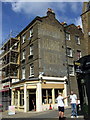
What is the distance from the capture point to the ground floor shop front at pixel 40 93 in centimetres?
1880

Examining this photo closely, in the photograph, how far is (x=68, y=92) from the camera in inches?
855

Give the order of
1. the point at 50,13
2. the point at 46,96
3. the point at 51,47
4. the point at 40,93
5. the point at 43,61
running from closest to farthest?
the point at 40,93 < the point at 46,96 < the point at 43,61 < the point at 51,47 < the point at 50,13

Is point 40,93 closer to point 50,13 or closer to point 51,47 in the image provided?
point 51,47

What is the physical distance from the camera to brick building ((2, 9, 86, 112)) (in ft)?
64.2

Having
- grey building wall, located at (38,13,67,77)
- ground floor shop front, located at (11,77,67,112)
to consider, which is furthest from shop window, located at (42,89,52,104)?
grey building wall, located at (38,13,67,77)

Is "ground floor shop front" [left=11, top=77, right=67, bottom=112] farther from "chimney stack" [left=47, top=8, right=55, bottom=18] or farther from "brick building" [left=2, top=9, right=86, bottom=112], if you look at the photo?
"chimney stack" [left=47, top=8, right=55, bottom=18]

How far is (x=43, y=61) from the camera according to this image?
20.5 metres

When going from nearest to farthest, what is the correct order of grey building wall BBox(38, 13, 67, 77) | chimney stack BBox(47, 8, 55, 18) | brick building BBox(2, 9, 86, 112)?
brick building BBox(2, 9, 86, 112) < grey building wall BBox(38, 13, 67, 77) < chimney stack BBox(47, 8, 55, 18)

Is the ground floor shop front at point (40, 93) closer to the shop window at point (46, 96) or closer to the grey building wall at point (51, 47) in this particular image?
the shop window at point (46, 96)

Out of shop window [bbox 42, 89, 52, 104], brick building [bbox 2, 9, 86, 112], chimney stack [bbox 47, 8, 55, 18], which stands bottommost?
shop window [bbox 42, 89, 52, 104]

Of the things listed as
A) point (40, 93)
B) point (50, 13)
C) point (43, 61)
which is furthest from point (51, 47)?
point (40, 93)

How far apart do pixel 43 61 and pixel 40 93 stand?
4.22m

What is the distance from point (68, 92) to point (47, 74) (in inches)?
161

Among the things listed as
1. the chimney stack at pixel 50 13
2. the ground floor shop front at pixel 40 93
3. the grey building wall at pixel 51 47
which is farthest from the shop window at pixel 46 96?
→ the chimney stack at pixel 50 13
